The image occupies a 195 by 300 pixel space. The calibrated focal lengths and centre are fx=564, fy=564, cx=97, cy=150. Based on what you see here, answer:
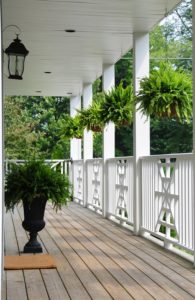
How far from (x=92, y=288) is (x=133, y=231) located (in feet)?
10.5

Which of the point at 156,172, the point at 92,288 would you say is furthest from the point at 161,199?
the point at 92,288

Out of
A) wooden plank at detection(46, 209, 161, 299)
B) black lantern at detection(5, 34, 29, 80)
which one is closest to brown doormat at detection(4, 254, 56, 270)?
wooden plank at detection(46, 209, 161, 299)

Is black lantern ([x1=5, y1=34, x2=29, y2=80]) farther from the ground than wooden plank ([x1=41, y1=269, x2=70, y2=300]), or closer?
farther from the ground

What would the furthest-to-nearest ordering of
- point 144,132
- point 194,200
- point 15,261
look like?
point 144,132, point 15,261, point 194,200

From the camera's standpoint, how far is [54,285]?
4496 mm

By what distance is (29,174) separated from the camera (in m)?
5.92

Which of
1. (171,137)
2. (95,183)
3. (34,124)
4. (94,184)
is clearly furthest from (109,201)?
(171,137)

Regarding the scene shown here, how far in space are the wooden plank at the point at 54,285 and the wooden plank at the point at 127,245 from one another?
2.75 feet

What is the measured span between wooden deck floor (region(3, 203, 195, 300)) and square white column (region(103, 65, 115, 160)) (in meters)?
2.20

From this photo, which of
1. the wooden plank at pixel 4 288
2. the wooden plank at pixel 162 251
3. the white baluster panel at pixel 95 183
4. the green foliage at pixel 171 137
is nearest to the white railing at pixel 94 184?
the white baluster panel at pixel 95 183

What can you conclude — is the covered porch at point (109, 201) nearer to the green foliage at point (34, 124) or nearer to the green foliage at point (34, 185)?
the green foliage at point (34, 185)

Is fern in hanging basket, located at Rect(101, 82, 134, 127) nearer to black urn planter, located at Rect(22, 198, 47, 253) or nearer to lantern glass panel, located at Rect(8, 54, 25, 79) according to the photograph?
lantern glass panel, located at Rect(8, 54, 25, 79)

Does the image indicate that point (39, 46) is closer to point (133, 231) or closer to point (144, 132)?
point (144, 132)

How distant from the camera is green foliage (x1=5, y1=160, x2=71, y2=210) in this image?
19.0 ft
